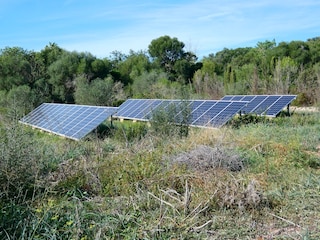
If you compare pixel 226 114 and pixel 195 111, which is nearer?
pixel 226 114

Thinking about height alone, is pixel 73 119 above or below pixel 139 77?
below

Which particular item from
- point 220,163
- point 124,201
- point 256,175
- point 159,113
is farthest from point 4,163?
point 159,113

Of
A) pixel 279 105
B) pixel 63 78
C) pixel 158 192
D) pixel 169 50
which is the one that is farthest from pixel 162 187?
pixel 169 50

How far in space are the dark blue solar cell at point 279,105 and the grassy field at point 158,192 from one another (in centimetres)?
593

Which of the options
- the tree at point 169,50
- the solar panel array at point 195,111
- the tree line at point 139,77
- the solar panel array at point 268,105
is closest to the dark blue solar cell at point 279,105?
the solar panel array at point 268,105

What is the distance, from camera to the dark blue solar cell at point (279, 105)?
1223 centimetres

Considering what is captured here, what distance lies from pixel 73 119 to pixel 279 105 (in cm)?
718

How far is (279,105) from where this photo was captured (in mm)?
12680

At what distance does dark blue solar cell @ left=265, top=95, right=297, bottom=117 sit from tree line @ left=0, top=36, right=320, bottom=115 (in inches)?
152

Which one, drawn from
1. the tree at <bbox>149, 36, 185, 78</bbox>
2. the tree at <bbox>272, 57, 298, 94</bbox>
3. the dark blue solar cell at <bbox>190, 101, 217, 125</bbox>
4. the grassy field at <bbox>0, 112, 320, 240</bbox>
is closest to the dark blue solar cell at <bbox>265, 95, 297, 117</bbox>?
the dark blue solar cell at <bbox>190, 101, 217, 125</bbox>

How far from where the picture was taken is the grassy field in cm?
322

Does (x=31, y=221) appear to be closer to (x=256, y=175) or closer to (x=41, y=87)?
(x=256, y=175)

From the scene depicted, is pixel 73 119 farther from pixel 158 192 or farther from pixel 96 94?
pixel 158 192

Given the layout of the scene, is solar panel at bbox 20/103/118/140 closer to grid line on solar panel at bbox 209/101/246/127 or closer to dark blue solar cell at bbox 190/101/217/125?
dark blue solar cell at bbox 190/101/217/125
